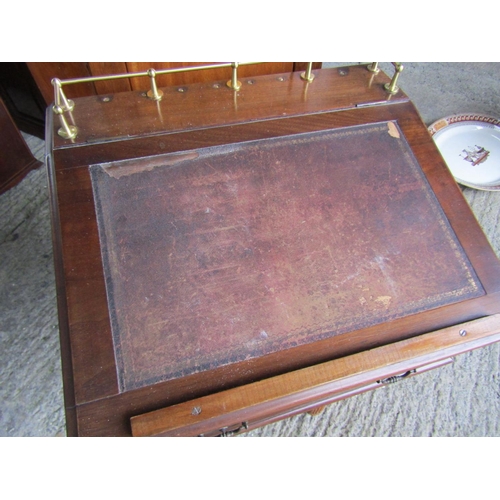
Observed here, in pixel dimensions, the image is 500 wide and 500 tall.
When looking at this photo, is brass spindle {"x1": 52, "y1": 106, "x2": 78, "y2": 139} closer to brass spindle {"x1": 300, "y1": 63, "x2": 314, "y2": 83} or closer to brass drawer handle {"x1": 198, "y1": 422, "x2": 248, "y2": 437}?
brass spindle {"x1": 300, "y1": 63, "x2": 314, "y2": 83}

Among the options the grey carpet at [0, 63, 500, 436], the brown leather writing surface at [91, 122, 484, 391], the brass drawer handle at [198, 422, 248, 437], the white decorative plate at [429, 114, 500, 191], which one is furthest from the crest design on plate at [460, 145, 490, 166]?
the brass drawer handle at [198, 422, 248, 437]

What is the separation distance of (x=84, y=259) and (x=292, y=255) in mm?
380

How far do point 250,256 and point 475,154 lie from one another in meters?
1.21

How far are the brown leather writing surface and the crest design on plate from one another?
0.79m

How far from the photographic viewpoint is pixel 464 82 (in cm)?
199

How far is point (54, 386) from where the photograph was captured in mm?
1223

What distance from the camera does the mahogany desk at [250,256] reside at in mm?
722

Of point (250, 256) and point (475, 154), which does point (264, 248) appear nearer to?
point (250, 256)

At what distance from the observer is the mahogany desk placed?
2.37ft

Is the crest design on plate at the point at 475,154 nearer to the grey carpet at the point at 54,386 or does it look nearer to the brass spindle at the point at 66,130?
the grey carpet at the point at 54,386

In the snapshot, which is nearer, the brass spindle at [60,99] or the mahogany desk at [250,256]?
the mahogany desk at [250,256]

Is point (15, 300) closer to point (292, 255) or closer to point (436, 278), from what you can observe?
point (292, 255)

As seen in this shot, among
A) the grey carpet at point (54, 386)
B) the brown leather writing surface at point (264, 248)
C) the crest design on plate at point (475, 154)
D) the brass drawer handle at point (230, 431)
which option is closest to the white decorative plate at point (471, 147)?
the crest design on plate at point (475, 154)

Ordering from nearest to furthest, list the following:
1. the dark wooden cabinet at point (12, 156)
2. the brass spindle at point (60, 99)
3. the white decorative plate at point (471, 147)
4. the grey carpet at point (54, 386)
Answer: the brass spindle at point (60, 99)
the grey carpet at point (54, 386)
the dark wooden cabinet at point (12, 156)
the white decorative plate at point (471, 147)
